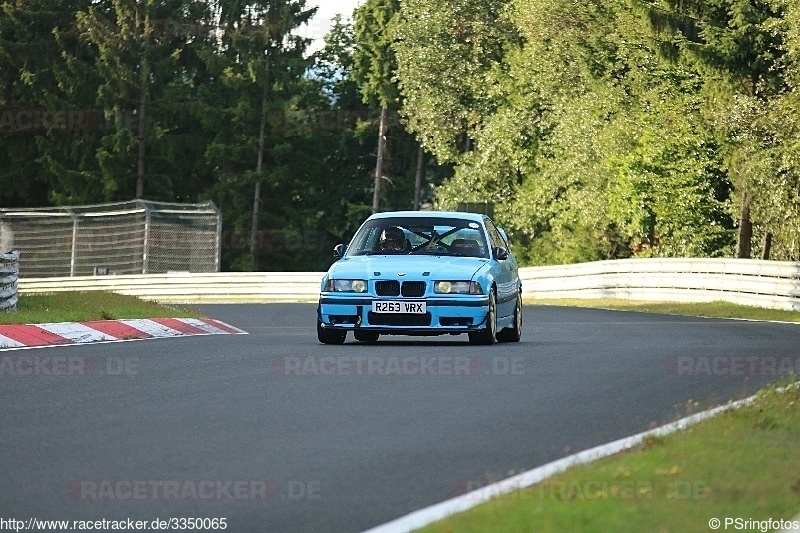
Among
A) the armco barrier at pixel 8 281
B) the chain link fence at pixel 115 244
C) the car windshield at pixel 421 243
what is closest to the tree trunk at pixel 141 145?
the chain link fence at pixel 115 244

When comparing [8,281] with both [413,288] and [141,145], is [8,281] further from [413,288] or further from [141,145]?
[141,145]

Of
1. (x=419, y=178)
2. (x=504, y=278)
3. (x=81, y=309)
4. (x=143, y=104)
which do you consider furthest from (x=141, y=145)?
(x=504, y=278)

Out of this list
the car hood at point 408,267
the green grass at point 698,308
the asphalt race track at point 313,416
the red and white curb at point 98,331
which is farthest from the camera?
the green grass at point 698,308

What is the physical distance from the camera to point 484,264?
17547mm

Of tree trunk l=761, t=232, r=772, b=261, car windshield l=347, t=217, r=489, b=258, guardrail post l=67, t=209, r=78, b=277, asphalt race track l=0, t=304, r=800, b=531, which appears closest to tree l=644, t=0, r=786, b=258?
tree trunk l=761, t=232, r=772, b=261

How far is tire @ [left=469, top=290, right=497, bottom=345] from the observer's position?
1709 centimetres

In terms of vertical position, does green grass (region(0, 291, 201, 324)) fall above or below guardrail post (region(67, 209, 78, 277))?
above

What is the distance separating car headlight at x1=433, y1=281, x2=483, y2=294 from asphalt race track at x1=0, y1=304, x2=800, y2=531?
648 mm

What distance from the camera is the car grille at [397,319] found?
55.2 ft

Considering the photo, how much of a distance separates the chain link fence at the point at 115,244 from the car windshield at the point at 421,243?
2416 centimetres

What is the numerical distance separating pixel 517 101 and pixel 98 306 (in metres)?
34.7

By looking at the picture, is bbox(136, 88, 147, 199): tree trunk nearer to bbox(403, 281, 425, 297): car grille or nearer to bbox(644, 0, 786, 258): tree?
bbox(644, 0, 786, 258): tree

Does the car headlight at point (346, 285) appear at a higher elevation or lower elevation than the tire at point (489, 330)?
higher

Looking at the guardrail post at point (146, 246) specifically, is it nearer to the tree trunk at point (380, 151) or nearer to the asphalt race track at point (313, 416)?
the asphalt race track at point (313, 416)
